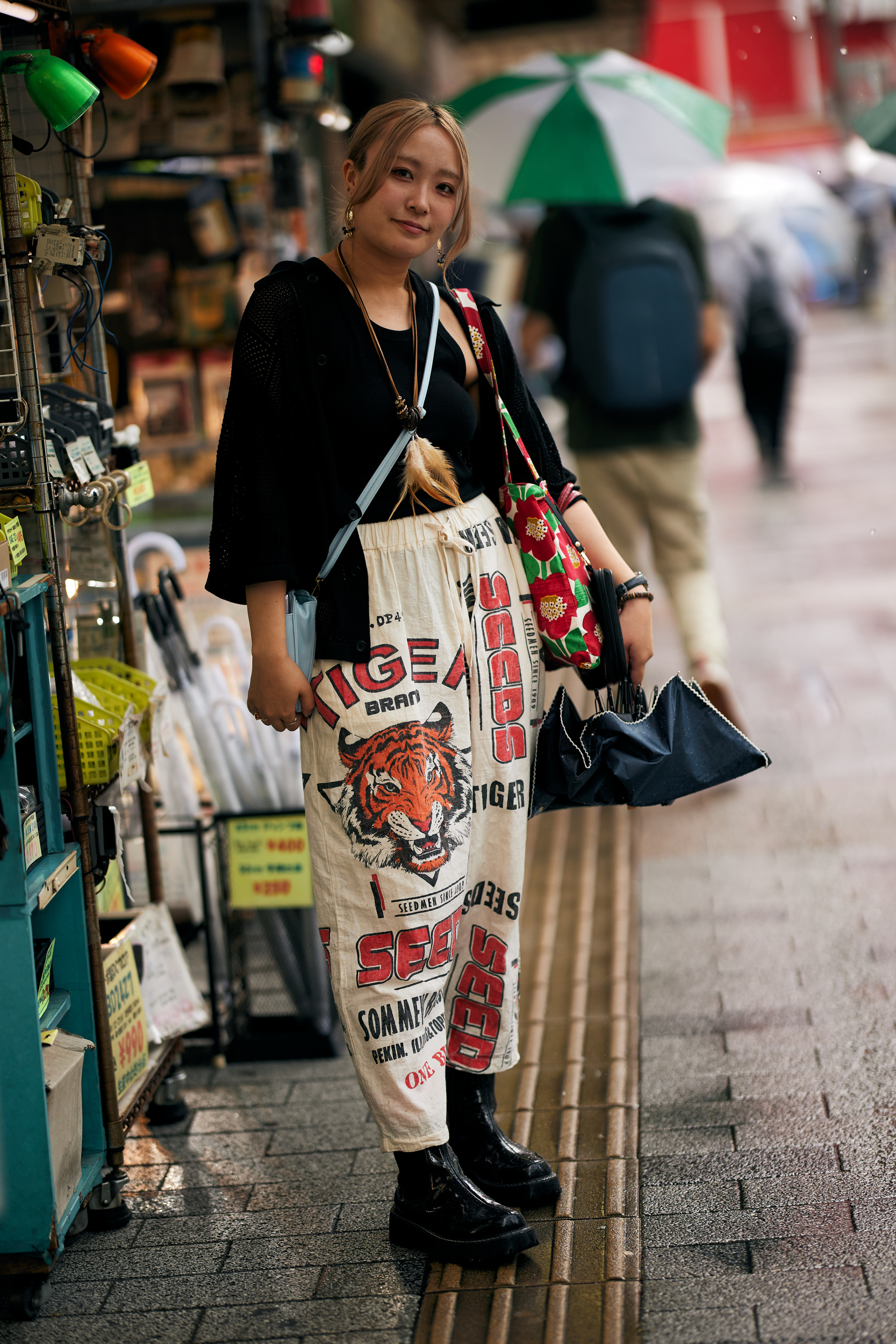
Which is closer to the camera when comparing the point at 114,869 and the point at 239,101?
the point at 114,869

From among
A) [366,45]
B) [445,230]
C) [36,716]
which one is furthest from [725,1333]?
[366,45]

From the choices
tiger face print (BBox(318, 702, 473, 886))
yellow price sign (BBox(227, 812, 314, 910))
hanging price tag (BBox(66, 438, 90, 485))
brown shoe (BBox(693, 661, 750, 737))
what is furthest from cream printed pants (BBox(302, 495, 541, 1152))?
brown shoe (BBox(693, 661, 750, 737))

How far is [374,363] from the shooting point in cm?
241

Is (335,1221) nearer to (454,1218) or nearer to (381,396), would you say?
(454,1218)

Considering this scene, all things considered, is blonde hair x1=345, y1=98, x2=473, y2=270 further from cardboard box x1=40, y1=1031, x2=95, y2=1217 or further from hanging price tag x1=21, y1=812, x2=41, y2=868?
cardboard box x1=40, y1=1031, x2=95, y2=1217

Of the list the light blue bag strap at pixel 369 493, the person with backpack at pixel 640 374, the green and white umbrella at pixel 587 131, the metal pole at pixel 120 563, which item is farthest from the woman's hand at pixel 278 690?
the green and white umbrella at pixel 587 131

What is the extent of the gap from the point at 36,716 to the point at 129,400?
3220 millimetres

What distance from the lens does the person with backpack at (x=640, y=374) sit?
5176 mm

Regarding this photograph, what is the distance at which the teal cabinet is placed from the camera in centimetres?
236

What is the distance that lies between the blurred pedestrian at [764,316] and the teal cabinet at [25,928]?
403 inches

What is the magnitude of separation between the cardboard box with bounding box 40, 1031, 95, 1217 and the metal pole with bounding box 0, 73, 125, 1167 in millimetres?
99

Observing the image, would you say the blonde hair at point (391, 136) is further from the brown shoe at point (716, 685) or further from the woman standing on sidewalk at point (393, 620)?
the brown shoe at point (716, 685)

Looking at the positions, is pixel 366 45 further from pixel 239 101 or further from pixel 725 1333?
pixel 725 1333

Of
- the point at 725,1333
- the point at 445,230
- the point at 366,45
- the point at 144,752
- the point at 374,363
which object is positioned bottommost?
the point at 725,1333
